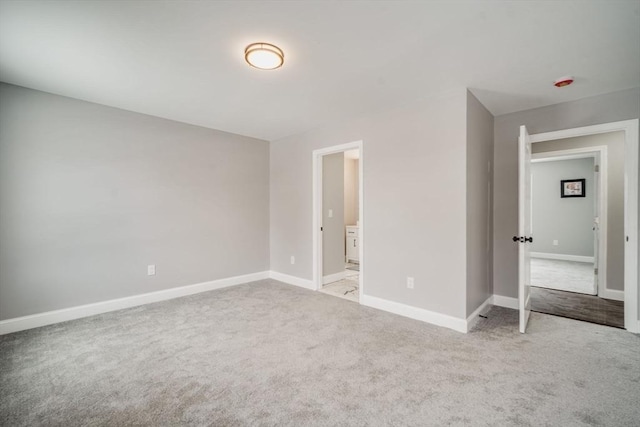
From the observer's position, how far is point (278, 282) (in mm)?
4789

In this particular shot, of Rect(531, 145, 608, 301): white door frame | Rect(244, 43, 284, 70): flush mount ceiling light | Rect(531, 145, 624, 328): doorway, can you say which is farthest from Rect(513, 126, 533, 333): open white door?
→ Rect(244, 43, 284, 70): flush mount ceiling light

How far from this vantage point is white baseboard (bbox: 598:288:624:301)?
3777mm

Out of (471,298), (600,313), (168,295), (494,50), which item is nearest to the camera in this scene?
(494,50)

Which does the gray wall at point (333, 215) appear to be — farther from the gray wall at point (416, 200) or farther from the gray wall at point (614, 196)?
the gray wall at point (614, 196)

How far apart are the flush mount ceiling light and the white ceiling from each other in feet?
0.20

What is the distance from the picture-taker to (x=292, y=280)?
4703 millimetres

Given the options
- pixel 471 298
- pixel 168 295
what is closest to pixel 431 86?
pixel 471 298

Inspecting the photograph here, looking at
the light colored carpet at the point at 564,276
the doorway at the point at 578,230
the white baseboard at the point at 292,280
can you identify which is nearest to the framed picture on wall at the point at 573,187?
the doorway at the point at 578,230

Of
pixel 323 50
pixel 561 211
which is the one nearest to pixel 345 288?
pixel 323 50

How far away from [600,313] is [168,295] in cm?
551

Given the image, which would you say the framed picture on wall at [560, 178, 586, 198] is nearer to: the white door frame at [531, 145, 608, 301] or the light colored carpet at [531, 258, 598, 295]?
the light colored carpet at [531, 258, 598, 295]

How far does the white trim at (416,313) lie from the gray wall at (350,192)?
136 inches

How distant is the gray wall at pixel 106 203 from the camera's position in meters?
2.87

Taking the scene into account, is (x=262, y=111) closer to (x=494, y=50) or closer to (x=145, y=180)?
(x=145, y=180)
